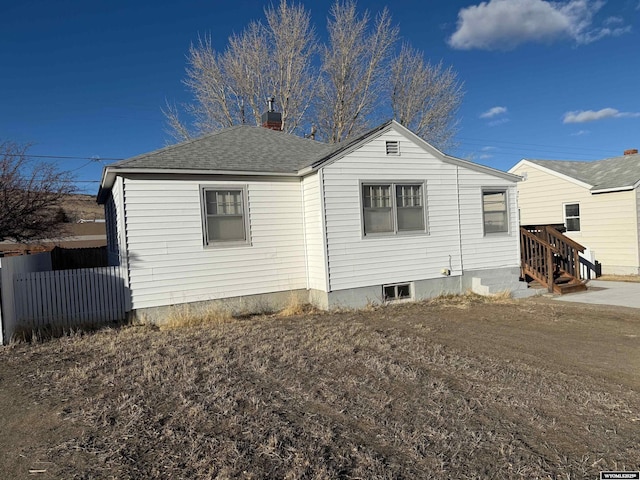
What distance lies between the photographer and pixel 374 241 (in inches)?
400

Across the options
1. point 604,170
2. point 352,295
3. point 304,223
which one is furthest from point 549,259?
point 604,170

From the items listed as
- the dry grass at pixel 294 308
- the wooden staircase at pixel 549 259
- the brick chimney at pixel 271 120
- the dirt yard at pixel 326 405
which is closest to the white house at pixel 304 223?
the dry grass at pixel 294 308

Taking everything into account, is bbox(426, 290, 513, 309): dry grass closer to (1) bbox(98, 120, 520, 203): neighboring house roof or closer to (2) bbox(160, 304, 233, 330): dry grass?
(1) bbox(98, 120, 520, 203): neighboring house roof

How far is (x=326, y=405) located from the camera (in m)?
4.20

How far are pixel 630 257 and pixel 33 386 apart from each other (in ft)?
53.7

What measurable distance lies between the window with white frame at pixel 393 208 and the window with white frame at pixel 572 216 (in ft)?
27.6

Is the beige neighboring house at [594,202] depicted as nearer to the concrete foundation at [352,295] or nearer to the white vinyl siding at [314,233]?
the concrete foundation at [352,295]

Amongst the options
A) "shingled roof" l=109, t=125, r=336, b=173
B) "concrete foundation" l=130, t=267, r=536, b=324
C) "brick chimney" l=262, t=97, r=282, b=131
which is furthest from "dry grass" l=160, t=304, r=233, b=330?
"brick chimney" l=262, t=97, r=282, b=131

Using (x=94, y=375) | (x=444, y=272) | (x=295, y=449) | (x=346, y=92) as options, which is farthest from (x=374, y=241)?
(x=346, y=92)

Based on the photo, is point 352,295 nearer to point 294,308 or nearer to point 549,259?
point 294,308

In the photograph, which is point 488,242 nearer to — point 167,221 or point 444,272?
point 444,272

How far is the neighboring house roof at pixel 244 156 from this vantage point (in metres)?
8.78

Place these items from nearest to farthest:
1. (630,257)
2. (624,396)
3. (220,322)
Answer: (624,396) → (220,322) → (630,257)

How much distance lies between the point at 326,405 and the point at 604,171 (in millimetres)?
16506
